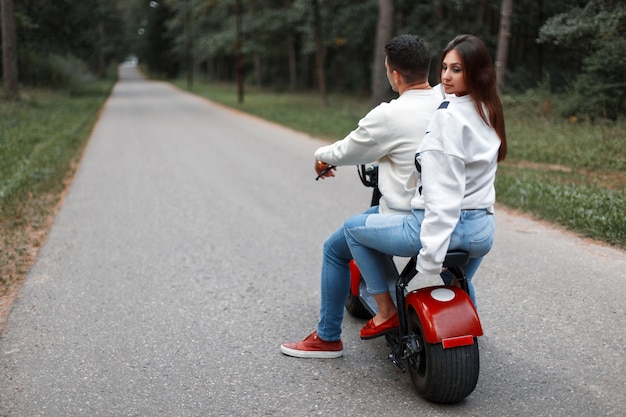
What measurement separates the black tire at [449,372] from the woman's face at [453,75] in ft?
3.87

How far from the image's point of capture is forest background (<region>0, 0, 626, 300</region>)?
316 inches

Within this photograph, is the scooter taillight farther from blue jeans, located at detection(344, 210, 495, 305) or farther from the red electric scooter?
blue jeans, located at detection(344, 210, 495, 305)

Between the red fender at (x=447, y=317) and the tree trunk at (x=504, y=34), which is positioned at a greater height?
the tree trunk at (x=504, y=34)

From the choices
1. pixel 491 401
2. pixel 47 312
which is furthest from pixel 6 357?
pixel 491 401

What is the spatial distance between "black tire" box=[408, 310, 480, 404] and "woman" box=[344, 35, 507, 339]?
0.40 meters

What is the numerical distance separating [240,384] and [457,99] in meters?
1.92

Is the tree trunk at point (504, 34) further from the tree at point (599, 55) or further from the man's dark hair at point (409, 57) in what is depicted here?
the man's dark hair at point (409, 57)

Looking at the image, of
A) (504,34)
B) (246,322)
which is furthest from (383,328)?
(504,34)

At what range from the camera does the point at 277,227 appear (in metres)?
7.18

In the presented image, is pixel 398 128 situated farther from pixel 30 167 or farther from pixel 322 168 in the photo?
pixel 30 167

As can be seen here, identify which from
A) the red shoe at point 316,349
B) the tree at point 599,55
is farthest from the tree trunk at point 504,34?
the red shoe at point 316,349

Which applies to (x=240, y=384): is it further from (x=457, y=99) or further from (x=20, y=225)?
(x=20, y=225)

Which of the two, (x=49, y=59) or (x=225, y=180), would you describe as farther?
(x=49, y=59)

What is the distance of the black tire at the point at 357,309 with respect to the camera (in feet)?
14.5
